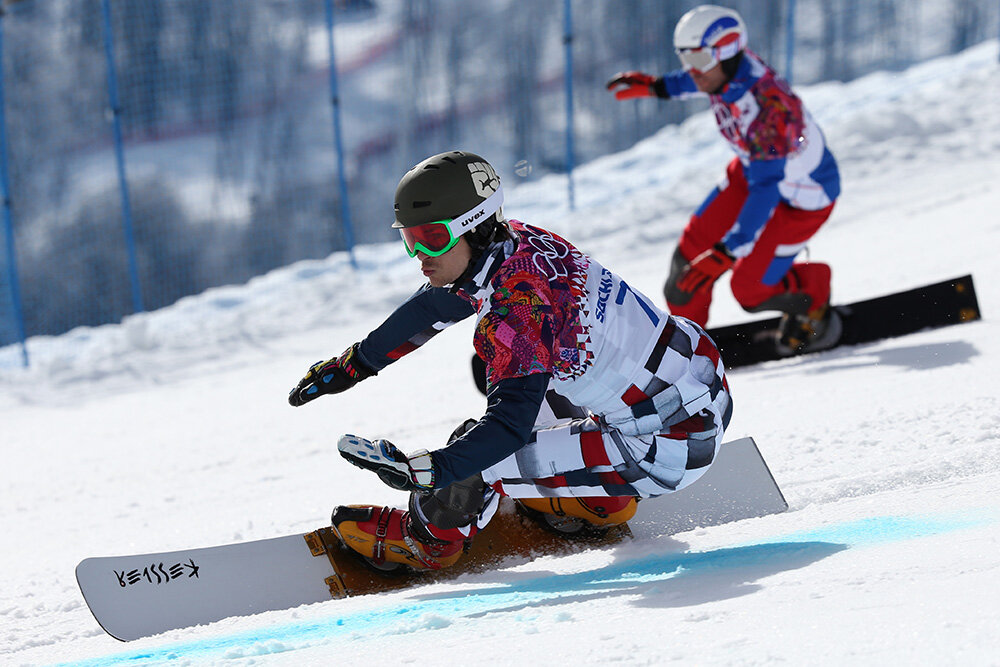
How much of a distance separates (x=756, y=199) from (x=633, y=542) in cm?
240

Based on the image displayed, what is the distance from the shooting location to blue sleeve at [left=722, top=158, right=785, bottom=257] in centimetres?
508

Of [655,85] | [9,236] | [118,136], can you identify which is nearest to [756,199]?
[655,85]

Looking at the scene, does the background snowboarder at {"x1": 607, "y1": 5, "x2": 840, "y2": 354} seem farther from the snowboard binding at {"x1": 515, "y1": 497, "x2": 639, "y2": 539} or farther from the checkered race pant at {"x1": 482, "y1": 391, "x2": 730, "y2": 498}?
the checkered race pant at {"x1": 482, "y1": 391, "x2": 730, "y2": 498}

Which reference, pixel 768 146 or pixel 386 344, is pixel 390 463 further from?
pixel 768 146

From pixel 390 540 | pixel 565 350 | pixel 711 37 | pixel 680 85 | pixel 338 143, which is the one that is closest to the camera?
pixel 565 350

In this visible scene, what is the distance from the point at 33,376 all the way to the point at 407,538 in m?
5.10

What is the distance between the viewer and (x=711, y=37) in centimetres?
504

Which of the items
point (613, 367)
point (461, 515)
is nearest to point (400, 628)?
point (461, 515)

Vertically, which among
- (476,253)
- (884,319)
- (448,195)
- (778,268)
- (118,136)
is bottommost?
(884,319)

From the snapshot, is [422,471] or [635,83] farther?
[635,83]

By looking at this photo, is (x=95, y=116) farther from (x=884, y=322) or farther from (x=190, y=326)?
(x=884, y=322)

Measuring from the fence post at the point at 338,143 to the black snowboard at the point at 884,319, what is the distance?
3.93 meters

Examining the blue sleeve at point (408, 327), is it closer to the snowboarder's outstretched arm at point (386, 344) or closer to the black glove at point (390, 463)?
the snowboarder's outstretched arm at point (386, 344)

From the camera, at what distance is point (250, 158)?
8930mm
